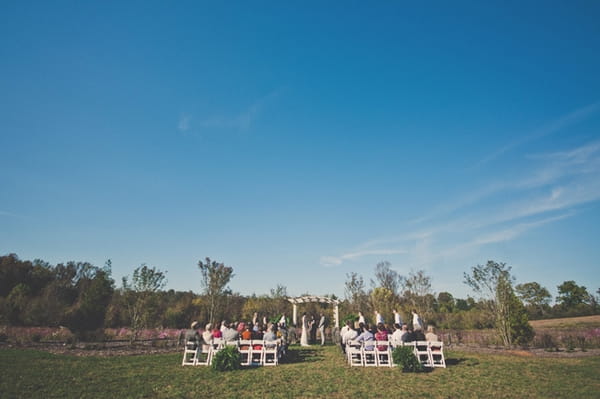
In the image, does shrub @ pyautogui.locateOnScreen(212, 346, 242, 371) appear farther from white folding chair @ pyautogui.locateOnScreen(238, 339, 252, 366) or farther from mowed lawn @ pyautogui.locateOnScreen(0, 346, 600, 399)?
white folding chair @ pyautogui.locateOnScreen(238, 339, 252, 366)

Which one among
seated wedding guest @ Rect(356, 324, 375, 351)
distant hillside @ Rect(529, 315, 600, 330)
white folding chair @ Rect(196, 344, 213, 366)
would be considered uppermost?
seated wedding guest @ Rect(356, 324, 375, 351)

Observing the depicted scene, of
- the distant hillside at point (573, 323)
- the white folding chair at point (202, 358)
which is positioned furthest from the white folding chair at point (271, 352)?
the distant hillside at point (573, 323)

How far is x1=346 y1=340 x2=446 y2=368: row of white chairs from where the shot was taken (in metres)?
10.9

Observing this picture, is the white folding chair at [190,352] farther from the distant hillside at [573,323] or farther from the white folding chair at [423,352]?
the distant hillside at [573,323]

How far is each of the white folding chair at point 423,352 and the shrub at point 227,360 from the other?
624 centimetres

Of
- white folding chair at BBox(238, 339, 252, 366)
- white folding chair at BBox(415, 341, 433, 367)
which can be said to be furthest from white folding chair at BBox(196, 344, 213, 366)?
white folding chair at BBox(415, 341, 433, 367)

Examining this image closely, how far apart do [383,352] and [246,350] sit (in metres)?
5.05

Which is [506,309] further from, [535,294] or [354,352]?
[535,294]

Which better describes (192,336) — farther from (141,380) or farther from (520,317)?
(520,317)

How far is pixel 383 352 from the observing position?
11266 mm

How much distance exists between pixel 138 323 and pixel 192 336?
10.1 meters

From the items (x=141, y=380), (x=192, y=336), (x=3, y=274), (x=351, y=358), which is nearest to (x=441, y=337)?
(x=351, y=358)

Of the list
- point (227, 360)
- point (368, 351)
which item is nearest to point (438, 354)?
point (368, 351)

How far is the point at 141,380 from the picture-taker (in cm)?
862
